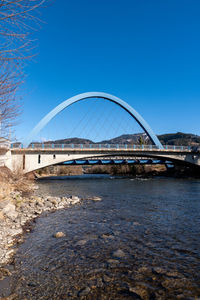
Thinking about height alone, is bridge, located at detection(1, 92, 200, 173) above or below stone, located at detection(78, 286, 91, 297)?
above

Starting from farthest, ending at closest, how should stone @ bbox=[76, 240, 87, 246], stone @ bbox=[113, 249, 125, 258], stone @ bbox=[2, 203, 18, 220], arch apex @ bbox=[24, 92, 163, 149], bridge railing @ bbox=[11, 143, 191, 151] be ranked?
1. arch apex @ bbox=[24, 92, 163, 149]
2. bridge railing @ bbox=[11, 143, 191, 151]
3. stone @ bbox=[2, 203, 18, 220]
4. stone @ bbox=[76, 240, 87, 246]
5. stone @ bbox=[113, 249, 125, 258]

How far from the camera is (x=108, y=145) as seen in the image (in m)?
34.8

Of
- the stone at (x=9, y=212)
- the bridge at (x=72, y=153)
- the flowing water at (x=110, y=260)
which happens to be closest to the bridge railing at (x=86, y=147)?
the bridge at (x=72, y=153)

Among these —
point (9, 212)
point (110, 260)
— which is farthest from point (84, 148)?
point (110, 260)

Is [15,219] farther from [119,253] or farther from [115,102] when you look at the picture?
[115,102]

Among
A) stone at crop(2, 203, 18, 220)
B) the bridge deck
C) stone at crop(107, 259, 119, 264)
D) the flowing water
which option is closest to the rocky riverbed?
stone at crop(2, 203, 18, 220)

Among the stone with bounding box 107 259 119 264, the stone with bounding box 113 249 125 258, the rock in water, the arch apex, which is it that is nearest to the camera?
the stone with bounding box 107 259 119 264

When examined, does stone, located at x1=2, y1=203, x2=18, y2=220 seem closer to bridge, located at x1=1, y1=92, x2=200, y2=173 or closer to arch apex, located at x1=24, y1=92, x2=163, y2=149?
bridge, located at x1=1, y1=92, x2=200, y2=173

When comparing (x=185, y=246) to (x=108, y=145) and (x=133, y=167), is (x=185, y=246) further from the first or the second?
(x=133, y=167)

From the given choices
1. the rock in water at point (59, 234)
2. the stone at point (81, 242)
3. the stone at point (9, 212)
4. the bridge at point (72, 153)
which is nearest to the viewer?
the stone at point (81, 242)

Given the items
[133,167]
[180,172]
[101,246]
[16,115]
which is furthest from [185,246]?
[133,167]

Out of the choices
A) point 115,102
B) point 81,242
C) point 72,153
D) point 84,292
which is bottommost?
point 81,242

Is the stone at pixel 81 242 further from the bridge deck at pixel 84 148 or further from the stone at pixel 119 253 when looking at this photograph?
the bridge deck at pixel 84 148

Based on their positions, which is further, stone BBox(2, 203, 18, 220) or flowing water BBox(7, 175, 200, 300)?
stone BBox(2, 203, 18, 220)
